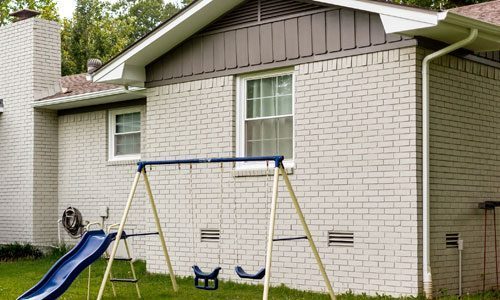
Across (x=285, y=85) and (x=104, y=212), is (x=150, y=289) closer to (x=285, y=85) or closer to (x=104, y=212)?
(x=285, y=85)

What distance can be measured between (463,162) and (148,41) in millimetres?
5013

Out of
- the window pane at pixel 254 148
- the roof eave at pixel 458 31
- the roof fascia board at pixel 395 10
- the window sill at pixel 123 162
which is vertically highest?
the roof fascia board at pixel 395 10

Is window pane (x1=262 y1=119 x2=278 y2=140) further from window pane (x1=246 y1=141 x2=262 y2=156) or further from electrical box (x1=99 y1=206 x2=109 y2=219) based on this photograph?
electrical box (x1=99 y1=206 x2=109 y2=219)

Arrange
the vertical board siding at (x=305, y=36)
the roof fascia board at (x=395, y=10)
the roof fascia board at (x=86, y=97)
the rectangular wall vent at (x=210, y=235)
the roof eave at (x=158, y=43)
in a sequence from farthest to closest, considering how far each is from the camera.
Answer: the roof fascia board at (x=86, y=97), the rectangular wall vent at (x=210, y=235), the roof eave at (x=158, y=43), the vertical board siding at (x=305, y=36), the roof fascia board at (x=395, y=10)

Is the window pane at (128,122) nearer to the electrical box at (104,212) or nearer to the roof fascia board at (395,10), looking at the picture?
the electrical box at (104,212)

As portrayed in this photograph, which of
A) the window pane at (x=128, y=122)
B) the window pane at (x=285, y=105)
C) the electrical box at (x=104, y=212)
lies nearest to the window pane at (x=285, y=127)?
the window pane at (x=285, y=105)

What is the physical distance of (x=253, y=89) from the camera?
11.8 metres

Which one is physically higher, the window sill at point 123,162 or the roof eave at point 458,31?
the roof eave at point 458,31

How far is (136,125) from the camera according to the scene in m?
15.3

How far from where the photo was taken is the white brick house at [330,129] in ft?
32.7

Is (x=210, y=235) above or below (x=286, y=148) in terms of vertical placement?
below

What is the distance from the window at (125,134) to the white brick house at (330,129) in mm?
1499

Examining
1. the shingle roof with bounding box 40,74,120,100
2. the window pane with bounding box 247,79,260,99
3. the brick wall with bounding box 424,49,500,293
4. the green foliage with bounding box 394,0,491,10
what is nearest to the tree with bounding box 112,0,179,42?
the green foliage with bounding box 394,0,491,10

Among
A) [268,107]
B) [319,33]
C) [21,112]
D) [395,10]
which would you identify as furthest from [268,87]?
[21,112]
